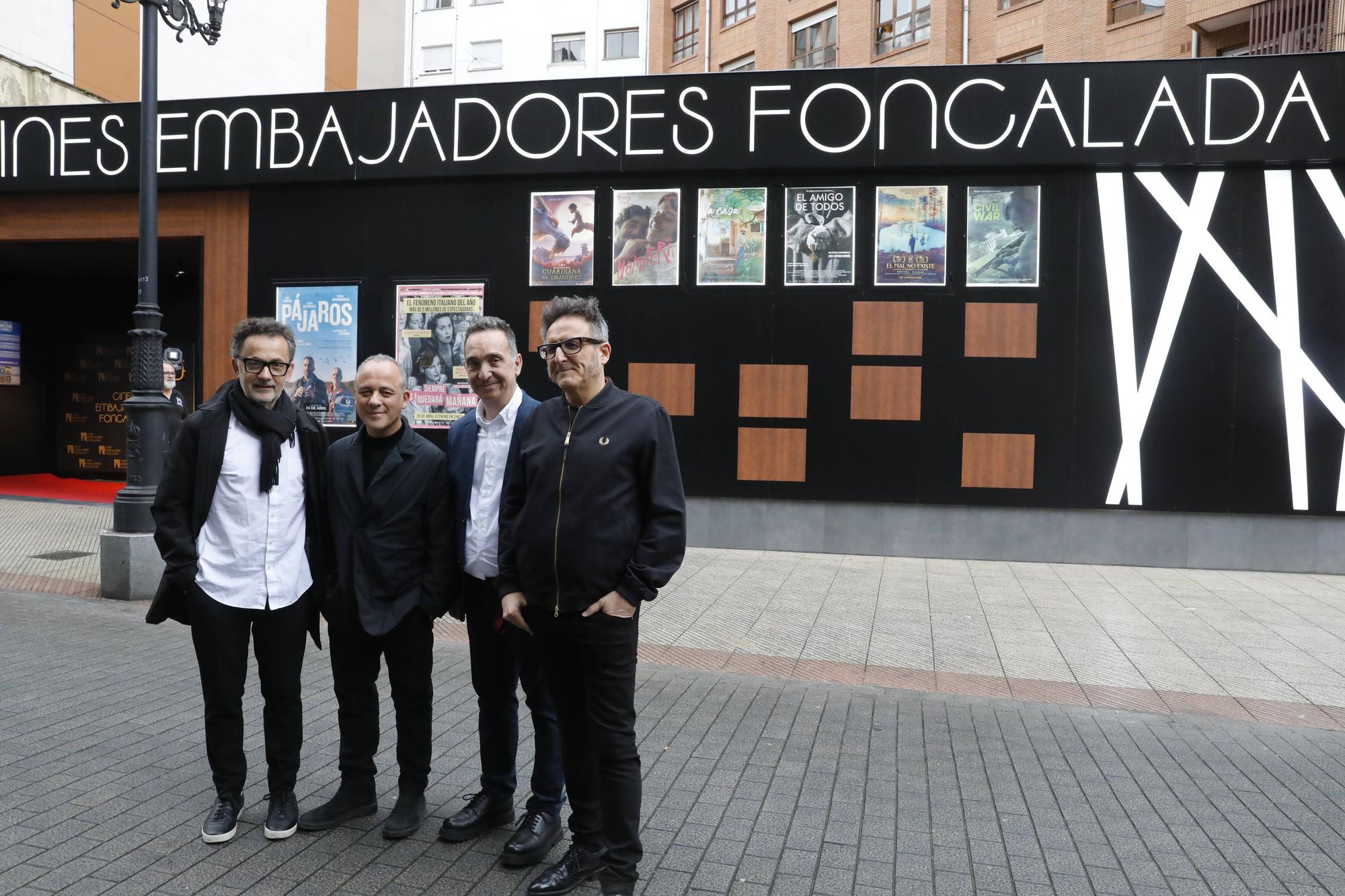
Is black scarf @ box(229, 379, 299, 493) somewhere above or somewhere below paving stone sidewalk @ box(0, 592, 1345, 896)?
above

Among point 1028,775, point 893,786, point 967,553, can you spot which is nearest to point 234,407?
point 893,786

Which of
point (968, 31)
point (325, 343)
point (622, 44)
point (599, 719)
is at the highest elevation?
point (622, 44)

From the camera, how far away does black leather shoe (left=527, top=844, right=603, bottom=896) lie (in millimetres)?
3264

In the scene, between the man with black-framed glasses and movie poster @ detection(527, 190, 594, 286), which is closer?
the man with black-framed glasses

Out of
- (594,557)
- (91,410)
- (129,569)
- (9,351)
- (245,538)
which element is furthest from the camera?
(91,410)

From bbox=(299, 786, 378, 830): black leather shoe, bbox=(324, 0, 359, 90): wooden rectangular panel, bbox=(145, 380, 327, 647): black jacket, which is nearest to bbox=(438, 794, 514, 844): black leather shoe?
bbox=(299, 786, 378, 830): black leather shoe

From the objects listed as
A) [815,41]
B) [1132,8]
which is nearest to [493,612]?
[1132,8]

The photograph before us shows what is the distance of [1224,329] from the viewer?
Result: 10.7 meters

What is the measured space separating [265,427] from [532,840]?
1.79m

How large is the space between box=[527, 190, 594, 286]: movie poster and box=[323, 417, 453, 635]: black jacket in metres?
8.34

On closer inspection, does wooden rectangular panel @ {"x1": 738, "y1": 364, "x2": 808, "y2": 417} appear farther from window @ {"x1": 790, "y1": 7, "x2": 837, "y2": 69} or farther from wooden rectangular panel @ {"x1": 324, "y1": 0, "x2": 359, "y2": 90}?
wooden rectangular panel @ {"x1": 324, "y1": 0, "x2": 359, "y2": 90}

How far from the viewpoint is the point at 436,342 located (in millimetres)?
12328

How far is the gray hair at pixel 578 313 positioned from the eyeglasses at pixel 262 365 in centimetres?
112

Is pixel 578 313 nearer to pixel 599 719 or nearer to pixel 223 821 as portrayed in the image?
pixel 599 719
